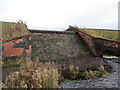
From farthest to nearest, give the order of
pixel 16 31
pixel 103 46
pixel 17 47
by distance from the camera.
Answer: pixel 103 46 < pixel 16 31 < pixel 17 47

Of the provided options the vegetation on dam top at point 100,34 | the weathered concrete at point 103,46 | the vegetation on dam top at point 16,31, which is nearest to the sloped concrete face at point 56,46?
the weathered concrete at point 103,46

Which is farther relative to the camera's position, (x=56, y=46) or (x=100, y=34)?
(x=100, y=34)

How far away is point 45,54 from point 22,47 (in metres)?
2.82

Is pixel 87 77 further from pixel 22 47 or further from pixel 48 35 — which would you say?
pixel 48 35

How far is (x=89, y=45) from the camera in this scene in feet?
51.1

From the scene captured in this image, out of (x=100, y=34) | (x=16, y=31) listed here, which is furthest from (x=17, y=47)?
(x=100, y=34)

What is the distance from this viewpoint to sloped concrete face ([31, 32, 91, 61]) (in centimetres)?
1349

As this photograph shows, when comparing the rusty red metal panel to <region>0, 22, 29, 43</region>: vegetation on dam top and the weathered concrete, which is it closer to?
<region>0, 22, 29, 43</region>: vegetation on dam top

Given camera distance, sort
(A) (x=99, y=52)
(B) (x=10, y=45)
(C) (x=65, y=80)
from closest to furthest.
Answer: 1. (C) (x=65, y=80)
2. (B) (x=10, y=45)
3. (A) (x=99, y=52)

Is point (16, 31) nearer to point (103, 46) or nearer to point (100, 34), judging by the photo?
point (103, 46)

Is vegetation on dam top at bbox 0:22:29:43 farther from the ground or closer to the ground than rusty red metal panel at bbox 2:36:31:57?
farther from the ground

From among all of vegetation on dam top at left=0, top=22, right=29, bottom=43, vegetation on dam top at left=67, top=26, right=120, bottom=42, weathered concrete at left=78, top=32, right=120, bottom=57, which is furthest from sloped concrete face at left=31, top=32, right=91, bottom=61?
vegetation on dam top at left=67, top=26, right=120, bottom=42

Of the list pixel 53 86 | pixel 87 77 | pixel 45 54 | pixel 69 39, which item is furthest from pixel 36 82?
pixel 69 39

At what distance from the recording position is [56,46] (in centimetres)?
1463
